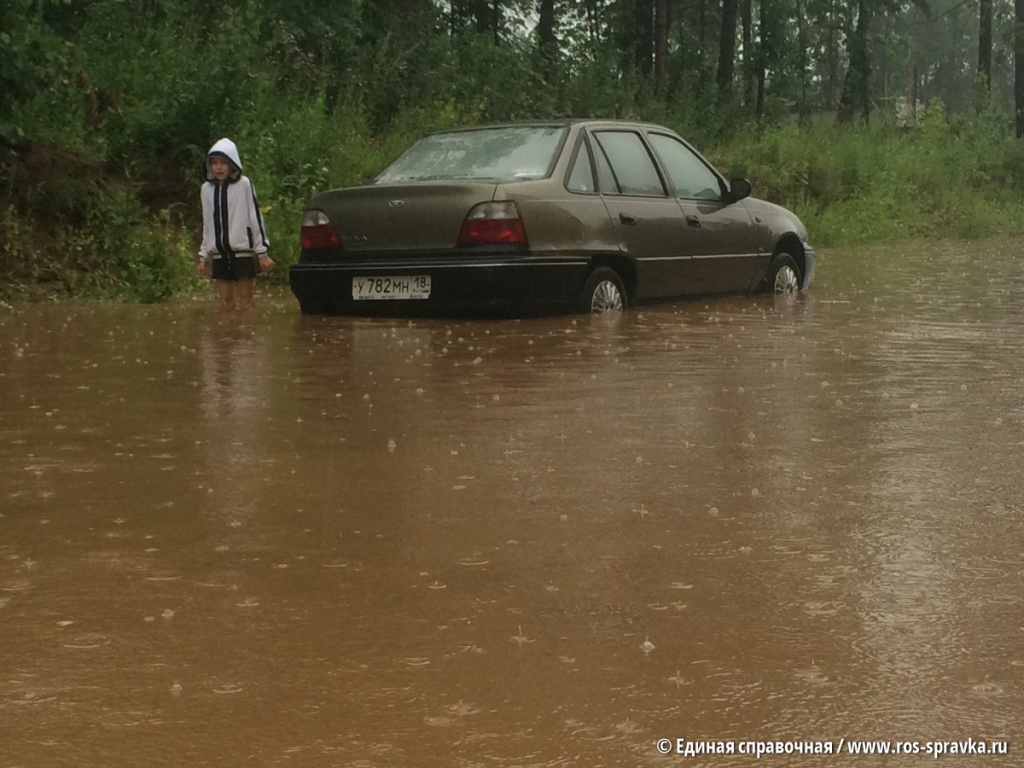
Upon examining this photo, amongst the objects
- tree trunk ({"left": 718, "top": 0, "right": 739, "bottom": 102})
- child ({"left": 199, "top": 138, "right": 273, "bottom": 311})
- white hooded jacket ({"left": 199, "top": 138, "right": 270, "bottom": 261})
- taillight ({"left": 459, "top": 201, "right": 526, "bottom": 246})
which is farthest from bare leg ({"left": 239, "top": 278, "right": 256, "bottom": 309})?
tree trunk ({"left": 718, "top": 0, "right": 739, "bottom": 102})

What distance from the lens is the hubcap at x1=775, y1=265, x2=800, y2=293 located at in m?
15.1

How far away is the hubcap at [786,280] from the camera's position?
15.1 m

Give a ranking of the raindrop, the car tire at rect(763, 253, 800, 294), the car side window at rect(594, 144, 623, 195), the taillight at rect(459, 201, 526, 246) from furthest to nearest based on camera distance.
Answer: the car tire at rect(763, 253, 800, 294) → the car side window at rect(594, 144, 623, 195) → the taillight at rect(459, 201, 526, 246) → the raindrop

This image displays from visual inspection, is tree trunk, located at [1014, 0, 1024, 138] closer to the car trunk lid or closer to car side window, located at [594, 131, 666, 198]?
car side window, located at [594, 131, 666, 198]

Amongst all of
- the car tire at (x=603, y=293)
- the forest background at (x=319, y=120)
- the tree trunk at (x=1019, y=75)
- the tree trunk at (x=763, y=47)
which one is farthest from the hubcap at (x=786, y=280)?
the tree trunk at (x=1019, y=75)

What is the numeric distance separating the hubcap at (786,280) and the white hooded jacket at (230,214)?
14.7 feet

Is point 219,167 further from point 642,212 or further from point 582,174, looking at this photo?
point 642,212

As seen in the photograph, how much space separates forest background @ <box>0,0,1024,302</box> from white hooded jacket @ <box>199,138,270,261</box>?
6.20ft

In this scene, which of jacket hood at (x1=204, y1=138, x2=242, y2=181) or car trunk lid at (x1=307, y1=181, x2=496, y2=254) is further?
jacket hood at (x1=204, y1=138, x2=242, y2=181)

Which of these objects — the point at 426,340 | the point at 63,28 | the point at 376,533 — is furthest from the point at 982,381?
the point at 63,28

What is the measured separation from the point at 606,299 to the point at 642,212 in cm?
78

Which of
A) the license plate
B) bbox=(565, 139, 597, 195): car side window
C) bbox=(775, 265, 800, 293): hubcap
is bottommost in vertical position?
bbox=(775, 265, 800, 293): hubcap

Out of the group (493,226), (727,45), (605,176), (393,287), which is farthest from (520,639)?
(727,45)

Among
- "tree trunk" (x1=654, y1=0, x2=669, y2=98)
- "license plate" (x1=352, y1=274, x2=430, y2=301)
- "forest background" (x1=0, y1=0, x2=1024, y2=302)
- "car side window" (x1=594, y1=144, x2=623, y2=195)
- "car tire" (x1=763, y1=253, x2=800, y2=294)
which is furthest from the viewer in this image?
"tree trunk" (x1=654, y1=0, x2=669, y2=98)
